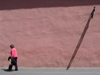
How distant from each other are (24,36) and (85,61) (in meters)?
3.78

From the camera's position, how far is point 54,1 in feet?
34.1

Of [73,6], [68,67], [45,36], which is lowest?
[68,67]

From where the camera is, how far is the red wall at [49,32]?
9.91 meters

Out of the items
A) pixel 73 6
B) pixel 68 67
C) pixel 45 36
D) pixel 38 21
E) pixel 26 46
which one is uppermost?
pixel 73 6

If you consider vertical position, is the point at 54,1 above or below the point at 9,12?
above

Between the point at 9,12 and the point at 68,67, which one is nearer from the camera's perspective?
the point at 68,67

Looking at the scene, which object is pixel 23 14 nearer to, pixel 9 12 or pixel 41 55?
pixel 9 12

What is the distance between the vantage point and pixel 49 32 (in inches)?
403

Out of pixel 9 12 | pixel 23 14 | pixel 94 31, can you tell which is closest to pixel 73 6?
pixel 94 31

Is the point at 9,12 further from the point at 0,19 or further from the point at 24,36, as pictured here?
the point at 24,36

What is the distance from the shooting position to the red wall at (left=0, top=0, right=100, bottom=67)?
991 cm

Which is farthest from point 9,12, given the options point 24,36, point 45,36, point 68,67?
point 68,67

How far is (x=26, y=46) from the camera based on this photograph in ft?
34.2

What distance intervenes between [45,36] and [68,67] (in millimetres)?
2184
